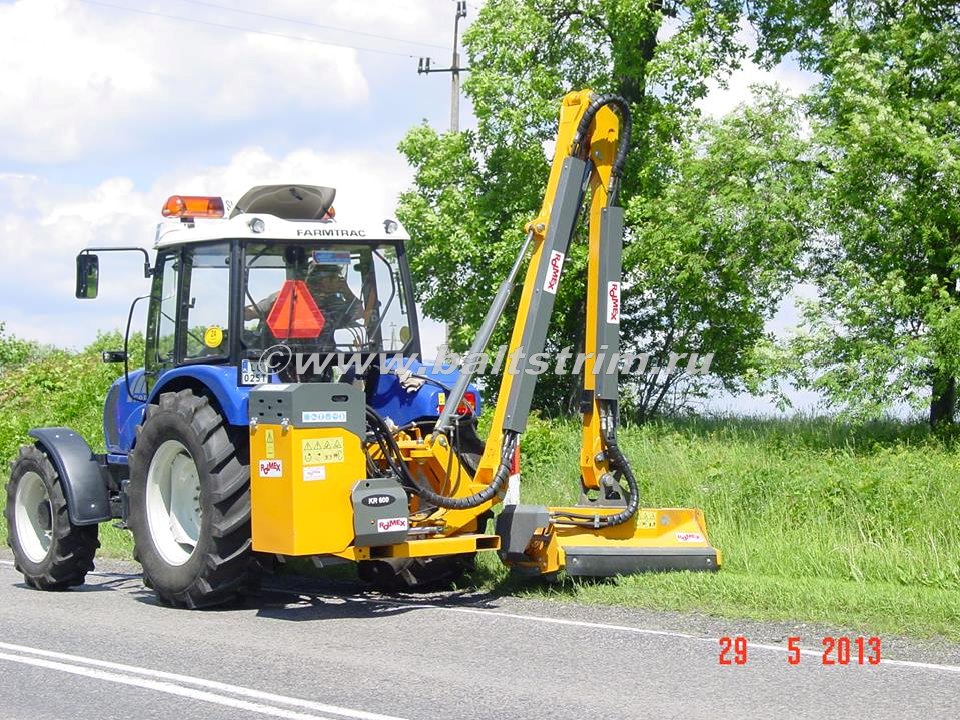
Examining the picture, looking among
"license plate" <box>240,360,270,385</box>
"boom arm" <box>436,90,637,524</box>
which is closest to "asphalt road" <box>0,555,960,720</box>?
"boom arm" <box>436,90,637,524</box>

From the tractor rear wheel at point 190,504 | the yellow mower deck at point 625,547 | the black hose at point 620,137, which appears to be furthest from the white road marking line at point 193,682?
the black hose at point 620,137

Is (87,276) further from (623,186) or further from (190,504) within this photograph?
(623,186)

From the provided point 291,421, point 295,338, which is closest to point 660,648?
point 291,421

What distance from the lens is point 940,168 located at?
46.7 ft

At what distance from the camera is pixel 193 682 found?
6.62 meters

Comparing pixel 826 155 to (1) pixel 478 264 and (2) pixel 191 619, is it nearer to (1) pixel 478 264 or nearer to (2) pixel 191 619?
(1) pixel 478 264

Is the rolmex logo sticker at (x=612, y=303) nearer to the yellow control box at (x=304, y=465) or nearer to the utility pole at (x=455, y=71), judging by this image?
the yellow control box at (x=304, y=465)

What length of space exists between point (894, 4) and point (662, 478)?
811 cm

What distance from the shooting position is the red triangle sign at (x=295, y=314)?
31.0 feet

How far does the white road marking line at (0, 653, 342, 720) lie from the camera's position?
5934mm

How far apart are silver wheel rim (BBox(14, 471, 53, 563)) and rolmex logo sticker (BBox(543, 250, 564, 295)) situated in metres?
4.82

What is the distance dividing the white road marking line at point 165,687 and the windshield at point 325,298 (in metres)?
2.91

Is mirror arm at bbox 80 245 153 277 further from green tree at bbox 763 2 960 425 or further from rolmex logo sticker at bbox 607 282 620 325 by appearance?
green tree at bbox 763 2 960 425

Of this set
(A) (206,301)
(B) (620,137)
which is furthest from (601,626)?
(B) (620,137)
